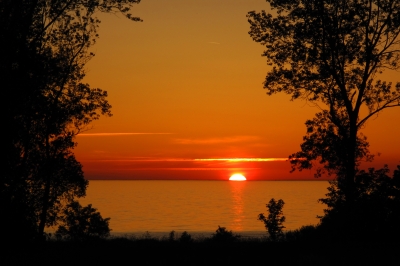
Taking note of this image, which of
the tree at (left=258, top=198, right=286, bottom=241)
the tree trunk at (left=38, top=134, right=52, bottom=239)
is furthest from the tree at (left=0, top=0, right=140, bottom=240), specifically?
the tree at (left=258, top=198, right=286, bottom=241)

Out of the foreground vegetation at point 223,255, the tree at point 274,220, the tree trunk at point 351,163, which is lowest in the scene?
the foreground vegetation at point 223,255

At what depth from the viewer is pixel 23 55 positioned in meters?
27.4

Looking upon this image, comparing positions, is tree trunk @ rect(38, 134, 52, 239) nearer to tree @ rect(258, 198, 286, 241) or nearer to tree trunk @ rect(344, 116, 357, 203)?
tree @ rect(258, 198, 286, 241)

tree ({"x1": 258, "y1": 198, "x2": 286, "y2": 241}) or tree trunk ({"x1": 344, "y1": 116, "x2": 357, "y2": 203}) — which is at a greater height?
tree trunk ({"x1": 344, "y1": 116, "x2": 357, "y2": 203})

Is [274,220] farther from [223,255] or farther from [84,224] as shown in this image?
[223,255]

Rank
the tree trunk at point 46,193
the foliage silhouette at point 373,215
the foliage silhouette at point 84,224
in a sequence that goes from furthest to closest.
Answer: the tree trunk at point 46,193 < the foliage silhouette at point 84,224 < the foliage silhouette at point 373,215

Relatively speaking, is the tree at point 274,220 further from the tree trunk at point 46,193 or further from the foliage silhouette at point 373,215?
the tree trunk at point 46,193

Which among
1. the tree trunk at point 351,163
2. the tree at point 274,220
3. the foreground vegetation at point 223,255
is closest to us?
the foreground vegetation at point 223,255

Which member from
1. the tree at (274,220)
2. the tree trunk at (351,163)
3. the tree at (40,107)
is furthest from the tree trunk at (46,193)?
the tree trunk at (351,163)

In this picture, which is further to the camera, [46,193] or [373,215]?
[46,193]

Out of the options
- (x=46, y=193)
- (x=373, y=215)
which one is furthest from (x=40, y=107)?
(x=373, y=215)

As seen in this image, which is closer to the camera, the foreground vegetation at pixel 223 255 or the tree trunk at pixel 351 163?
the foreground vegetation at pixel 223 255

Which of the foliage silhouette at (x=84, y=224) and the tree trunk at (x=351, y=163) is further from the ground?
the tree trunk at (x=351, y=163)

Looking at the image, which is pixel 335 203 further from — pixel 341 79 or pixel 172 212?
pixel 172 212
